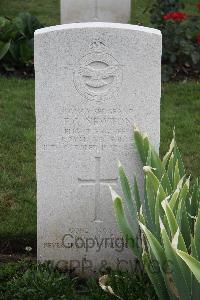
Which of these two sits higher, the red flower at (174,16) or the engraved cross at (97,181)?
the red flower at (174,16)

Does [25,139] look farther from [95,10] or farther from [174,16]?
[95,10]

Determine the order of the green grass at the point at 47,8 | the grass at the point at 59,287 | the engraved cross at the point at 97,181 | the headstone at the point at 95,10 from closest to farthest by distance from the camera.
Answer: the grass at the point at 59,287, the engraved cross at the point at 97,181, the headstone at the point at 95,10, the green grass at the point at 47,8

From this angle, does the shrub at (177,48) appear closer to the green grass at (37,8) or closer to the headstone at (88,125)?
the green grass at (37,8)

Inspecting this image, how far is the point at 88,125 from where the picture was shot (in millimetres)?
4363

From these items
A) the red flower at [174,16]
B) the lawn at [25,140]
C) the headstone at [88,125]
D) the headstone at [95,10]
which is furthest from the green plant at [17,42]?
the headstone at [88,125]

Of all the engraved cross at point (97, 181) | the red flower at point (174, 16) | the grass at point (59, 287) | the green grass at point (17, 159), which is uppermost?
the red flower at point (174, 16)

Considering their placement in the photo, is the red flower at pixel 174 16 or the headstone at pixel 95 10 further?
the headstone at pixel 95 10

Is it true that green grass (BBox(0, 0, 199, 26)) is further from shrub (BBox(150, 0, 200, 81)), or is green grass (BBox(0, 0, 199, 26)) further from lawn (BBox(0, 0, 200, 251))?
lawn (BBox(0, 0, 200, 251))

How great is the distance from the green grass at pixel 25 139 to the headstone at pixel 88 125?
621mm

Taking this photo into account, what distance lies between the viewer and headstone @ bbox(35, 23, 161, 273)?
4.24 metres

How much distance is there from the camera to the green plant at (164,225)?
3584mm

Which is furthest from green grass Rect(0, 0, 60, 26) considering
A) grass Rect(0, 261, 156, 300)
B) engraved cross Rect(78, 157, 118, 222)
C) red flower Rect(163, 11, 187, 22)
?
grass Rect(0, 261, 156, 300)

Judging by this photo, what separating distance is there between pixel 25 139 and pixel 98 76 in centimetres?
252

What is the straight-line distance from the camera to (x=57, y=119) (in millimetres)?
4352
